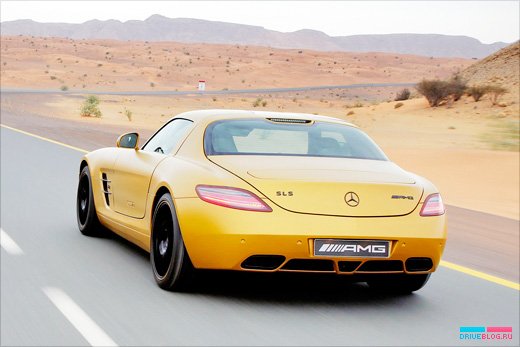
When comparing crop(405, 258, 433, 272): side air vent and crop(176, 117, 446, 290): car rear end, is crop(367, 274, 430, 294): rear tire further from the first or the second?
crop(176, 117, 446, 290): car rear end

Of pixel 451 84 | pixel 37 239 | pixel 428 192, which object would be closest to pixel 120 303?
pixel 428 192

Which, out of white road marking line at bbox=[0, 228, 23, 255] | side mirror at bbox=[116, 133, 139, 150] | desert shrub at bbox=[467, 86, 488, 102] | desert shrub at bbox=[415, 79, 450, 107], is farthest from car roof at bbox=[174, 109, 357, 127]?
desert shrub at bbox=[415, 79, 450, 107]

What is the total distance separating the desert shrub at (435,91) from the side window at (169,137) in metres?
44.2

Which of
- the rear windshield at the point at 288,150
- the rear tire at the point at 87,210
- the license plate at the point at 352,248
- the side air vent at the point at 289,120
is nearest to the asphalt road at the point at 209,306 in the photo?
the rear tire at the point at 87,210

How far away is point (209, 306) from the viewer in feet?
21.8

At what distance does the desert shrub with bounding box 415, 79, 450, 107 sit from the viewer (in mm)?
51656

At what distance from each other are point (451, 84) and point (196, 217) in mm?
46700

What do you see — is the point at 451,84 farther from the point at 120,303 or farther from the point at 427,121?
the point at 120,303

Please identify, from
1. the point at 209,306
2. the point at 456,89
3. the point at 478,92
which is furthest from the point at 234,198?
the point at 456,89

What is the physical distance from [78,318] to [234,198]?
127 centimetres

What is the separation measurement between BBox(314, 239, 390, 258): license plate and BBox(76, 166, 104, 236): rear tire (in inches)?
143

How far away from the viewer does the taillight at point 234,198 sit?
644cm

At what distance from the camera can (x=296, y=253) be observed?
6.37 m

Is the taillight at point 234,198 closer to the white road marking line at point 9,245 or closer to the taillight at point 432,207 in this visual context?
the taillight at point 432,207
